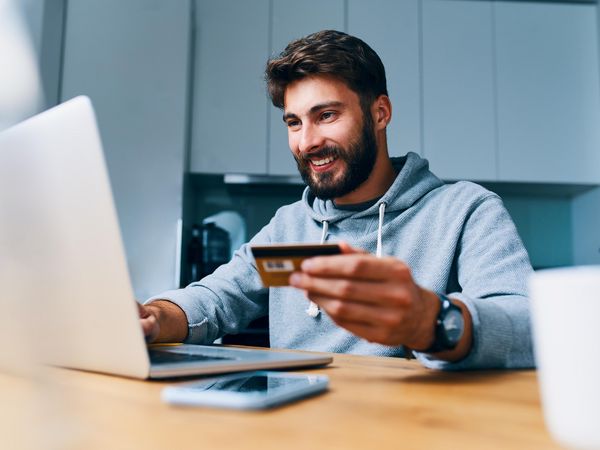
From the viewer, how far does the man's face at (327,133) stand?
56.8 inches

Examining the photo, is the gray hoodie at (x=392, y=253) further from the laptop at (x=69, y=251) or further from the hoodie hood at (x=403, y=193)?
the laptop at (x=69, y=251)

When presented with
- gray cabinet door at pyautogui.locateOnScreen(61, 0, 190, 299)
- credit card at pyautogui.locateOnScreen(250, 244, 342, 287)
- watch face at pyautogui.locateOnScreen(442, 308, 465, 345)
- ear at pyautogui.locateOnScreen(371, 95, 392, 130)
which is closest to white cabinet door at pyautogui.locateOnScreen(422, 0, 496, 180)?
gray cabinet door at pyautogui.locateOnScreen(61, 0, 190, 299)

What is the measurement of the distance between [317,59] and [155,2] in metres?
1.77

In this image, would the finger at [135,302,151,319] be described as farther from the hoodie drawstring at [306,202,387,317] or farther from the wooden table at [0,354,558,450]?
the hoodie drawstring at [306,202,387,317]

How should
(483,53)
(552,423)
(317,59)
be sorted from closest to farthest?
(552,423) → (317,59) → (483,53)

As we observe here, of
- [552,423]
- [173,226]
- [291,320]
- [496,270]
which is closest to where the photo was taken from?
[552,423]

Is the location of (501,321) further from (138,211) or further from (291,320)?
(138,211)

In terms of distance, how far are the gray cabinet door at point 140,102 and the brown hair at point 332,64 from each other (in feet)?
4.44

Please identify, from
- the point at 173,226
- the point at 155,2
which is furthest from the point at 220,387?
the point at 155,2

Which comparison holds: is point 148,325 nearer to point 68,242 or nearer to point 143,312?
point 143,312

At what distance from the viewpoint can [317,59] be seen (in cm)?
143

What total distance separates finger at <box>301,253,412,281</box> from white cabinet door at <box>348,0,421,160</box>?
8.59 ft

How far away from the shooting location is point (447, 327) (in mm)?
657

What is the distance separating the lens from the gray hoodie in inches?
39.1
